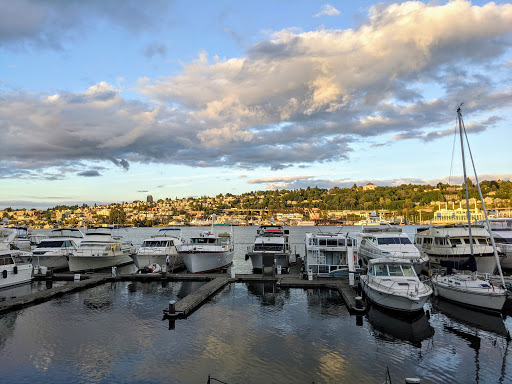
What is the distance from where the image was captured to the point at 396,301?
59.1 feet

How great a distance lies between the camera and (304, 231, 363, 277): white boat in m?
28.8

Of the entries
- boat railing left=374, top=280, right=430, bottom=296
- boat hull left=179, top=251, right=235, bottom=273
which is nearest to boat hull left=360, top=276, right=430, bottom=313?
boat railing left=374, top=280, right=430, bottom=296

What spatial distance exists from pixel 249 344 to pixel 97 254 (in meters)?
25.5

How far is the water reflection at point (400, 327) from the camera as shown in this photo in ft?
51.7

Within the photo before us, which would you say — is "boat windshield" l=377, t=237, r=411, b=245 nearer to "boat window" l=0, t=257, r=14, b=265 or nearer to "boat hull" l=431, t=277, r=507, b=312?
"boat hull" l=431, t=277, r=507, b=312

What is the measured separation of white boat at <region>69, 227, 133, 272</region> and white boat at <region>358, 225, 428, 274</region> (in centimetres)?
2492

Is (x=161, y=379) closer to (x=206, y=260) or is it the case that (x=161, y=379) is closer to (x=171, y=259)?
(x=206, y=260)

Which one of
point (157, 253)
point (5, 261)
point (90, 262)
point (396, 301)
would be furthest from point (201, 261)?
point (396, 301)

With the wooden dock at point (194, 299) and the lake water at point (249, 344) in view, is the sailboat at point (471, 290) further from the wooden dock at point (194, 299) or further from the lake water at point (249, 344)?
the wooden dock at point (194, 299)

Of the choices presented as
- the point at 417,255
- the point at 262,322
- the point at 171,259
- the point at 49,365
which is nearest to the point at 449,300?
the point at 417,255

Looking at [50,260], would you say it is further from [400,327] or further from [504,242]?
[504,242]

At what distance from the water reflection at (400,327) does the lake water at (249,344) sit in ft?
0.16

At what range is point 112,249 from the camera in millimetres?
37906

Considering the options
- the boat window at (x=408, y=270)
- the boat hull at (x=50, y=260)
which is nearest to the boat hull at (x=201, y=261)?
the boat hull at (x=50, y=260)
